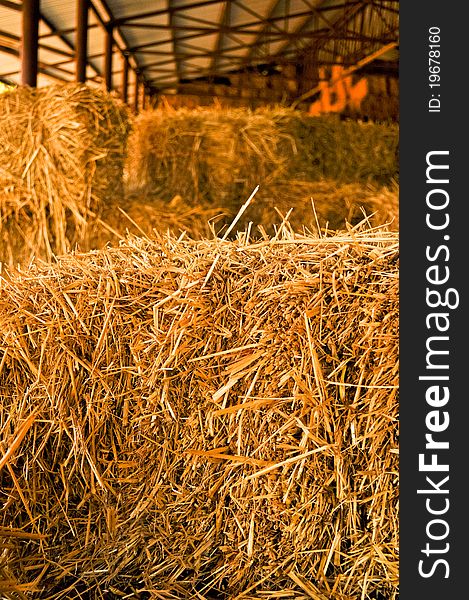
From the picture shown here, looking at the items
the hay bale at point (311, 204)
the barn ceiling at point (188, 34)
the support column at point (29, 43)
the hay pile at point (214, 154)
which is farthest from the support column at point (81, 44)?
the hay bale at point (311, 204)

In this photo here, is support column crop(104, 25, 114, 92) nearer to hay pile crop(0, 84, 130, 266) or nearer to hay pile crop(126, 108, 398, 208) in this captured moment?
hay pile crop(126, 108, 398, 208)

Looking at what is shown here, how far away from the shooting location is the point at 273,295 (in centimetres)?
150

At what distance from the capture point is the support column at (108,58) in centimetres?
813

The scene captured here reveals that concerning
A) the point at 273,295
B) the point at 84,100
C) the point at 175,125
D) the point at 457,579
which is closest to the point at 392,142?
the point at 175,125

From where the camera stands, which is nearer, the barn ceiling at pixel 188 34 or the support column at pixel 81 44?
the support column at pixel 81 44

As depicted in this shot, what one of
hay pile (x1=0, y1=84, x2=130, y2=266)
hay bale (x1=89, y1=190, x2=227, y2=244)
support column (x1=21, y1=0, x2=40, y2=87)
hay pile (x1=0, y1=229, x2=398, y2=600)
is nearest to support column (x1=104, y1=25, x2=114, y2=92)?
support column (x1=21, y1=0, x2=40, y2=87)

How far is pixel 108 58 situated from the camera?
27.7 feet

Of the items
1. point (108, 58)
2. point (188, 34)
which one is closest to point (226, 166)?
point (108, 58)

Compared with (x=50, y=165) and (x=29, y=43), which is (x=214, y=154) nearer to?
(x=29, y=43)

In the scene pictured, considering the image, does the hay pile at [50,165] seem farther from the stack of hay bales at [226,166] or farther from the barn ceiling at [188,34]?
the barn ceiling at [188,34]

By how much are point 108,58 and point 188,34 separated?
10.9 feet

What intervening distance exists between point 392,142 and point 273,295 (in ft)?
16.4

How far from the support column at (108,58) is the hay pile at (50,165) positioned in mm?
4744

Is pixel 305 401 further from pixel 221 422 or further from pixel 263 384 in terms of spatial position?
pixel 221 422
